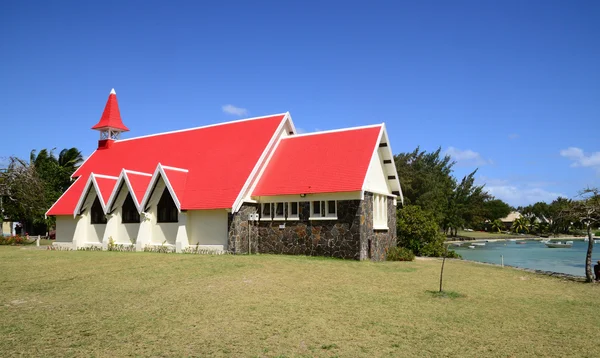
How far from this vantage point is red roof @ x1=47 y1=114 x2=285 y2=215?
26344 millimetres

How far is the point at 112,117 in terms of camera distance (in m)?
39.5

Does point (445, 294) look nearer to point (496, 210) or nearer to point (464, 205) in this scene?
point (464, 205)

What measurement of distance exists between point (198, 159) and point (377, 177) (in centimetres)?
1112

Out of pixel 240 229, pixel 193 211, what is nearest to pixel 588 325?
pixel 240 229

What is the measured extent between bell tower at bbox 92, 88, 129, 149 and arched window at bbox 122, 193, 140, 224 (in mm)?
11107

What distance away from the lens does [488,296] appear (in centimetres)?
1423

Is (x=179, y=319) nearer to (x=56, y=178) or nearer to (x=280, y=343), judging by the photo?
(x=280, y=343)

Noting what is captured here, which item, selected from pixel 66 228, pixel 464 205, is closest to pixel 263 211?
pixel 66 228

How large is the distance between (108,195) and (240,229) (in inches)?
394

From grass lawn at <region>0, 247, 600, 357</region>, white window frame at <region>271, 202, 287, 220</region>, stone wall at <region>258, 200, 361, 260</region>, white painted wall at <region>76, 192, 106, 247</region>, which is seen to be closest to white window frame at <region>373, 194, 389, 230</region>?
stone wall at <region>258, 200, 361, 260</region>

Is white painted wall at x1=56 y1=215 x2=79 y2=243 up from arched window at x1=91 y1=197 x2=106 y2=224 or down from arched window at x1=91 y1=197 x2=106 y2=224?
down

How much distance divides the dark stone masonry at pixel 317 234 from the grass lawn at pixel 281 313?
14.8 feet

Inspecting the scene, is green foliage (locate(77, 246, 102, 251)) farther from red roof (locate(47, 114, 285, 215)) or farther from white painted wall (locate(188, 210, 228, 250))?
white painted wall (locate(188, 210, 228, 250))

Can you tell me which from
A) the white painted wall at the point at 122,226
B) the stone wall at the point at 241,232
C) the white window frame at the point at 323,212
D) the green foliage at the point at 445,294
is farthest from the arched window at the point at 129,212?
the green foliage at the point at 445,294
